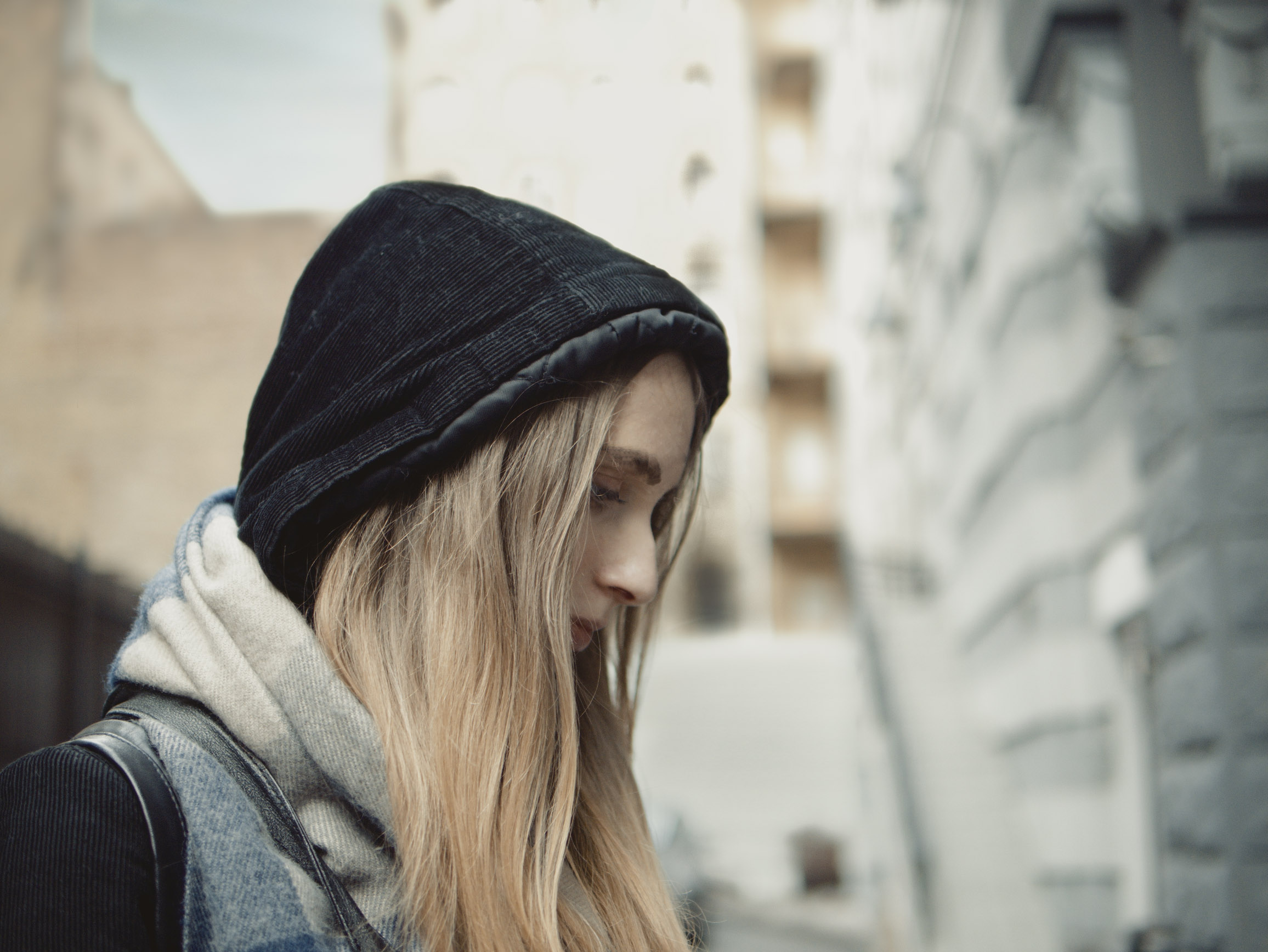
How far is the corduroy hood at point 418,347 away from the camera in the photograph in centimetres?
137

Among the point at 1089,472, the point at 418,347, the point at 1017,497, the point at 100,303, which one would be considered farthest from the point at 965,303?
the point at 418,347

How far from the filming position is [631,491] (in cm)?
155

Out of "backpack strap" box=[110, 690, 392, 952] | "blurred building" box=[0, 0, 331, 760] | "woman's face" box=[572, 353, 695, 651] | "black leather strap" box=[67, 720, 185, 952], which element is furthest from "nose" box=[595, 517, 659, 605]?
"blurred building" box=[0, 0, 331, 760]

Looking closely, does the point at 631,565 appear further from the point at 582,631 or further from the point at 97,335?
the point at 97,335

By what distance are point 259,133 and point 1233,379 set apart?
3308 millimetres

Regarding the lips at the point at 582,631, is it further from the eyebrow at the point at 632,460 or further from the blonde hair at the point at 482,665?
the eyebrow at the point at 632,460

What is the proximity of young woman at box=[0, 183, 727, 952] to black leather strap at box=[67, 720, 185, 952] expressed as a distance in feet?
0.04

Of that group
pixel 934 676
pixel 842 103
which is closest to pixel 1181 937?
pixel 934 676

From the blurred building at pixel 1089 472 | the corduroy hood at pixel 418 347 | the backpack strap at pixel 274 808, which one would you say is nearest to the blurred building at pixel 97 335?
the corduroy hood at pixel 418 347

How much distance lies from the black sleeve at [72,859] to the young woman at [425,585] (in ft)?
0.04

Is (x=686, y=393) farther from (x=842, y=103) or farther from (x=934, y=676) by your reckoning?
(x=842, y=103)

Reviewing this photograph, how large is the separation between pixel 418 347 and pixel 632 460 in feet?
1.12

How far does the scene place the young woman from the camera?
1.26 m

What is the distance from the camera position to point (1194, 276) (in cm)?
364
